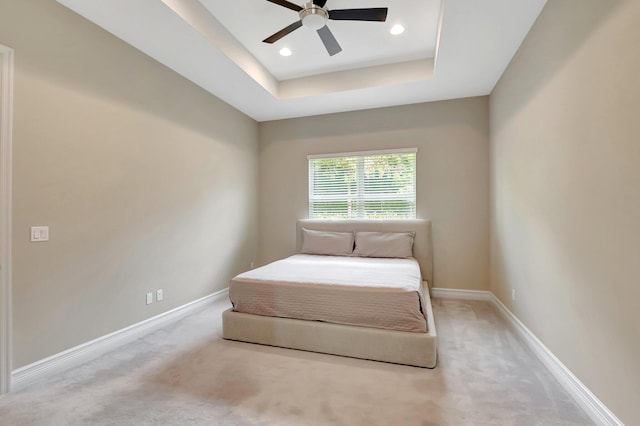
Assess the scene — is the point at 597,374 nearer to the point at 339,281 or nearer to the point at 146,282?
the point at 339,281

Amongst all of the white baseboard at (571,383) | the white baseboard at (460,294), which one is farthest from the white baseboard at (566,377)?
the white baseboard at (460,294)

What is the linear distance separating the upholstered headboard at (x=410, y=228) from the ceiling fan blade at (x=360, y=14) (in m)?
2.70

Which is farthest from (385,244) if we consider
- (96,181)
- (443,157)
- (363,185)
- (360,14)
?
(96,181)

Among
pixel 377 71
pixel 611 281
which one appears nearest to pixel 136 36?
pixel 377 71

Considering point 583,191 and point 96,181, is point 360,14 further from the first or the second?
point 96,181

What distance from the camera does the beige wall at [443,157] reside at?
406 cm

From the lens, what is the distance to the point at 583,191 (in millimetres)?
1806

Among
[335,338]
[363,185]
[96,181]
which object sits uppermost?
[363,185]

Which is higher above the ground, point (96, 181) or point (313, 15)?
point (313, 15)

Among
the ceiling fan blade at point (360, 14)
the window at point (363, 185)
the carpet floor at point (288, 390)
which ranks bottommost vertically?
the carpet floor at point (288, 390)

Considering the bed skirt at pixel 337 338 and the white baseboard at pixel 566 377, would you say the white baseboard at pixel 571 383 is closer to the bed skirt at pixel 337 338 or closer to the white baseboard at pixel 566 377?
the white baseboard at pixel 566 377

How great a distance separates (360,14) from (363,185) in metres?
2.60

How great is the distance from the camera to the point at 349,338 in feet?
7.93

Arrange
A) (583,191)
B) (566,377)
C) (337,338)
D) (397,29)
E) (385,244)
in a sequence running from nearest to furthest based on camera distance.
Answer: (583,191) < (566,377) < (337,338) < (397,29) < (385,244)
